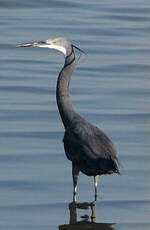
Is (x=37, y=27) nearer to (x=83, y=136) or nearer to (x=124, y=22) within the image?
(x=124, y=22)

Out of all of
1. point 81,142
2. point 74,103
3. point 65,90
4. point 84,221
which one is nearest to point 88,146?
point 81,142

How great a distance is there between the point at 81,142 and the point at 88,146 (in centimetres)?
12

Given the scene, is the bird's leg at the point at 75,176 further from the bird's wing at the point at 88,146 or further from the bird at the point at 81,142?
the bird's wing at the point at 88,146

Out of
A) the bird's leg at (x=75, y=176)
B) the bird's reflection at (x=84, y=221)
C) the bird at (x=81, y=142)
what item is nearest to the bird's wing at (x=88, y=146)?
the bird at (x=81, y=142)

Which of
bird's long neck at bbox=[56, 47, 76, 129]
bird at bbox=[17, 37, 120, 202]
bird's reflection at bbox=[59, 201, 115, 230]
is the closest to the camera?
bird's reflection at bbox=[59, 201, 115, 230]

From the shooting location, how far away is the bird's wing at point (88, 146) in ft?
25.8

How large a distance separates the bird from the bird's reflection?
0.11 metres

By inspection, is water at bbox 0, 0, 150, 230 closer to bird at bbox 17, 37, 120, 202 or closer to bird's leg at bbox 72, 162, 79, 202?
bird's leg at bbox 72, 162, 79, 202

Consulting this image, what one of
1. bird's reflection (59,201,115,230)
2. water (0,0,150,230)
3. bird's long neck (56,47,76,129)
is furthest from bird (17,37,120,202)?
water (0,0,150,230)

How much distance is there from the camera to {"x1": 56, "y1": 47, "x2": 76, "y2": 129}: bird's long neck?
851 cm

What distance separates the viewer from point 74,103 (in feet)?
37.1

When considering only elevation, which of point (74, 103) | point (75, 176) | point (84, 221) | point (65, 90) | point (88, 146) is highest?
point (74, 103)

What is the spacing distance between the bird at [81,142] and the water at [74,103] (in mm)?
409

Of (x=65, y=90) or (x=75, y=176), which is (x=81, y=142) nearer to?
(x=75, y=176)
